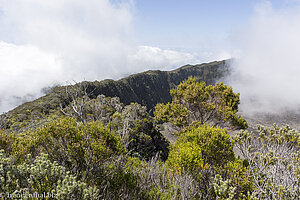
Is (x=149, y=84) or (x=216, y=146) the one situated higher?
(x=149, y=84)

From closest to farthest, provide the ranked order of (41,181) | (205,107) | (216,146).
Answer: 1. (41,181)
2. (216,146)
3. (205,107)

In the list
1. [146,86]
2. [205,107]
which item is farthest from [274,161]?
[146,86]

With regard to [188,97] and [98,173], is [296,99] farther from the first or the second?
[98,173]

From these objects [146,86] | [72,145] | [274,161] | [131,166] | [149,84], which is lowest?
[131,166]

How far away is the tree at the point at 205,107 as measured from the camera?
10812 mm

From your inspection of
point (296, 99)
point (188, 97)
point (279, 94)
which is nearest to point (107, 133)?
point (188, 97)

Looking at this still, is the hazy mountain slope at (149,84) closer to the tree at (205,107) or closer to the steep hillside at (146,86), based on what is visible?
the steep hillside at (146,86)

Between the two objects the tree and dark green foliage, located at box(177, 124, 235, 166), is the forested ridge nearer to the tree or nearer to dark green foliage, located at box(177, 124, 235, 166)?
dark green foliage, located at box(177, 124, 235, 166)

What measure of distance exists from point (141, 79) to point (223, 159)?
8842 centimetres

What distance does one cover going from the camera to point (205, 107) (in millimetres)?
11203

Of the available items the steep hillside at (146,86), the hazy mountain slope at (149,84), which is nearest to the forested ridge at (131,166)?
the steep hillside at (146,86)

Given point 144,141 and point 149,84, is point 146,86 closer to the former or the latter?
point 149,84

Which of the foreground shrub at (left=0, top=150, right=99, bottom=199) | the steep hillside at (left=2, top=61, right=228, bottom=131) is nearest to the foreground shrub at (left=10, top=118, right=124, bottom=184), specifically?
the foreground shrub at (left=0, top=150, right=99, bottom=199)

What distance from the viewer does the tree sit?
426 inches
